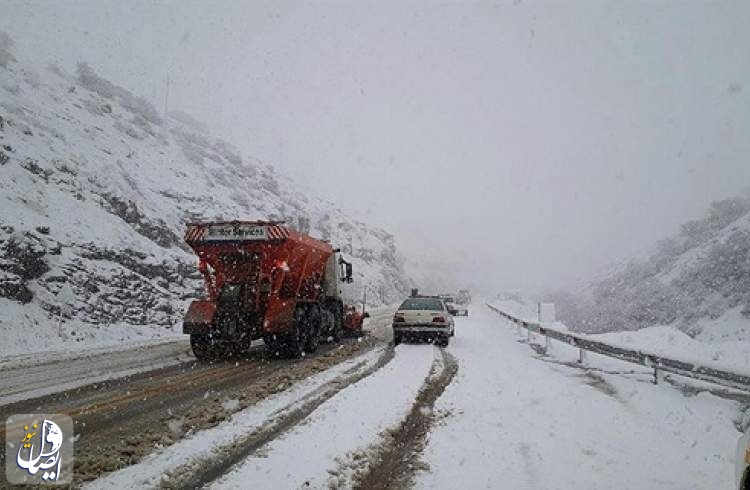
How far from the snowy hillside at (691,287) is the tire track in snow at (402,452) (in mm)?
24339

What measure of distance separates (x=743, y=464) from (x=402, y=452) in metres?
3.36

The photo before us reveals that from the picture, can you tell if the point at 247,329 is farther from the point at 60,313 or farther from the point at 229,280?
the point at 60,313

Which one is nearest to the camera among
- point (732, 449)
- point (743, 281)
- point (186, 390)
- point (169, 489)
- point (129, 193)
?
point (169, 489)

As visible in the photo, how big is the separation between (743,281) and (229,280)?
29929 mm

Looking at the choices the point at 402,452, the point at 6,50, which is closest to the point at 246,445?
the point at 402,452

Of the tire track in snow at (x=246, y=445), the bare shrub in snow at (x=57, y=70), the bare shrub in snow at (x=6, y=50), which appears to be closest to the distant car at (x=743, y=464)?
the tire track in snow at (x=246, y=445)

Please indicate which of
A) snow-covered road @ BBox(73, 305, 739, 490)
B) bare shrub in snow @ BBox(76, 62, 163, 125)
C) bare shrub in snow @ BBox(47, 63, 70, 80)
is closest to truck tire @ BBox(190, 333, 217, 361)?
snow-covered road @ BBox(73, 305, 739, 490)

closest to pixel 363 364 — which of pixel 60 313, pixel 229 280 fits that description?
pixel 229 280

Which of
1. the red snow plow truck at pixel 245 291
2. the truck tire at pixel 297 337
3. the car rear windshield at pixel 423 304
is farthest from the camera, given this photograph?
the car rear windshield at pixel 423 304

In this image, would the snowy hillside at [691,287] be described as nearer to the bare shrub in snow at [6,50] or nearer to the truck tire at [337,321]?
the truck tire at [337,321]

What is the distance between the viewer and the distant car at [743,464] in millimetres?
2959

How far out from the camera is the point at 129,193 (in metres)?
27.8

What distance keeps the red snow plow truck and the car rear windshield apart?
4.38 m

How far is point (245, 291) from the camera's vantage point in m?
13.4
